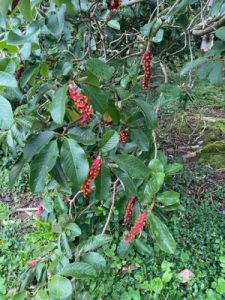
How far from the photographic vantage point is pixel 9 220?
8.78 feet

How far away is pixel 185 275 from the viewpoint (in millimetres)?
2027

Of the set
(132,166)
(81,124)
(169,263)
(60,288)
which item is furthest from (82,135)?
(169,263)

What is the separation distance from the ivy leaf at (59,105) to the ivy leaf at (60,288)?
1.30 ft

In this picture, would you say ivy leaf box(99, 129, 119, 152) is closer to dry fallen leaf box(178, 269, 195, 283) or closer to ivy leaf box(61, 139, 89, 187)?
ivy leaf box(61, 139, 89, 187)

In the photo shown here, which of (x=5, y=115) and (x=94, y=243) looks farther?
(x=94, y=243)

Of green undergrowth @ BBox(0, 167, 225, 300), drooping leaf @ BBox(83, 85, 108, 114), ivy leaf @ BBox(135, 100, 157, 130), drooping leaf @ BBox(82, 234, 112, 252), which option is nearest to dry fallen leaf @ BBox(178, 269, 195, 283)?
green undergrowth @ BBox(0, 167, 225, 300)

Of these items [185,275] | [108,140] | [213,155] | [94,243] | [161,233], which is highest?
[108,140]

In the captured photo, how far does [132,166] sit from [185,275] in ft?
3.73

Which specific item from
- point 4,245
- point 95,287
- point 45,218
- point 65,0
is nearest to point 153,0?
point 65,0

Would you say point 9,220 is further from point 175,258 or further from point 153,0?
point 153,0

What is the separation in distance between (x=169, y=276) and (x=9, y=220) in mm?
1222

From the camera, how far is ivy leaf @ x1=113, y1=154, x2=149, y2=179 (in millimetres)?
1100

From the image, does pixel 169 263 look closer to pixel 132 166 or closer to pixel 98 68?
pixel 132 166

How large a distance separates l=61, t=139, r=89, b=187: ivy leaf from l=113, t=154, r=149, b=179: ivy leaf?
131 millimetres
